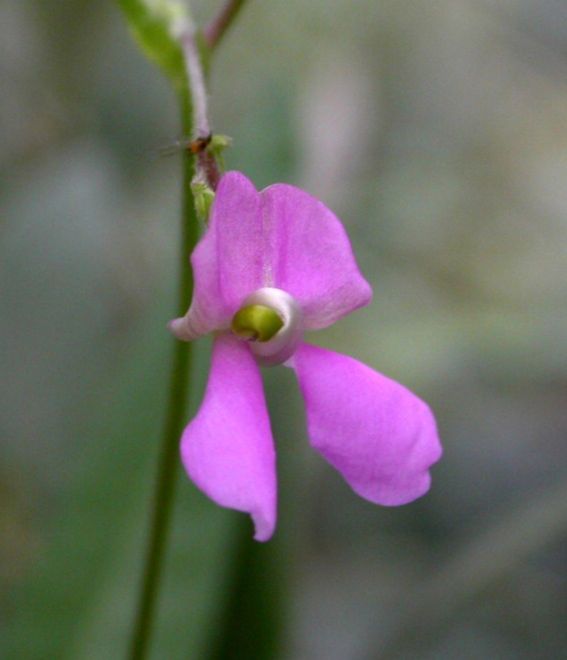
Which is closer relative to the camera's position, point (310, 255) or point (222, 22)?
→ point (310, 255)

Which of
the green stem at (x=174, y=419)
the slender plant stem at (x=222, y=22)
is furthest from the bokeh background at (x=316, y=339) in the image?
the slender plant stem at (x=222, y=22)

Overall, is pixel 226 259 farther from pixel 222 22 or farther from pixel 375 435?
pixel 222 22

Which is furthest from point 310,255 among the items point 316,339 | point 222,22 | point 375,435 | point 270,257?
point 316,339

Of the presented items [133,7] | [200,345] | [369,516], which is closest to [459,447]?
[369,516]

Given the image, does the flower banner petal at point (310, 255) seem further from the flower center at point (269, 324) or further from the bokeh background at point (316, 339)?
the bokeh background at point (316, 339)

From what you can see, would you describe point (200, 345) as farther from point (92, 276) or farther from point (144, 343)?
point (92, 276)
